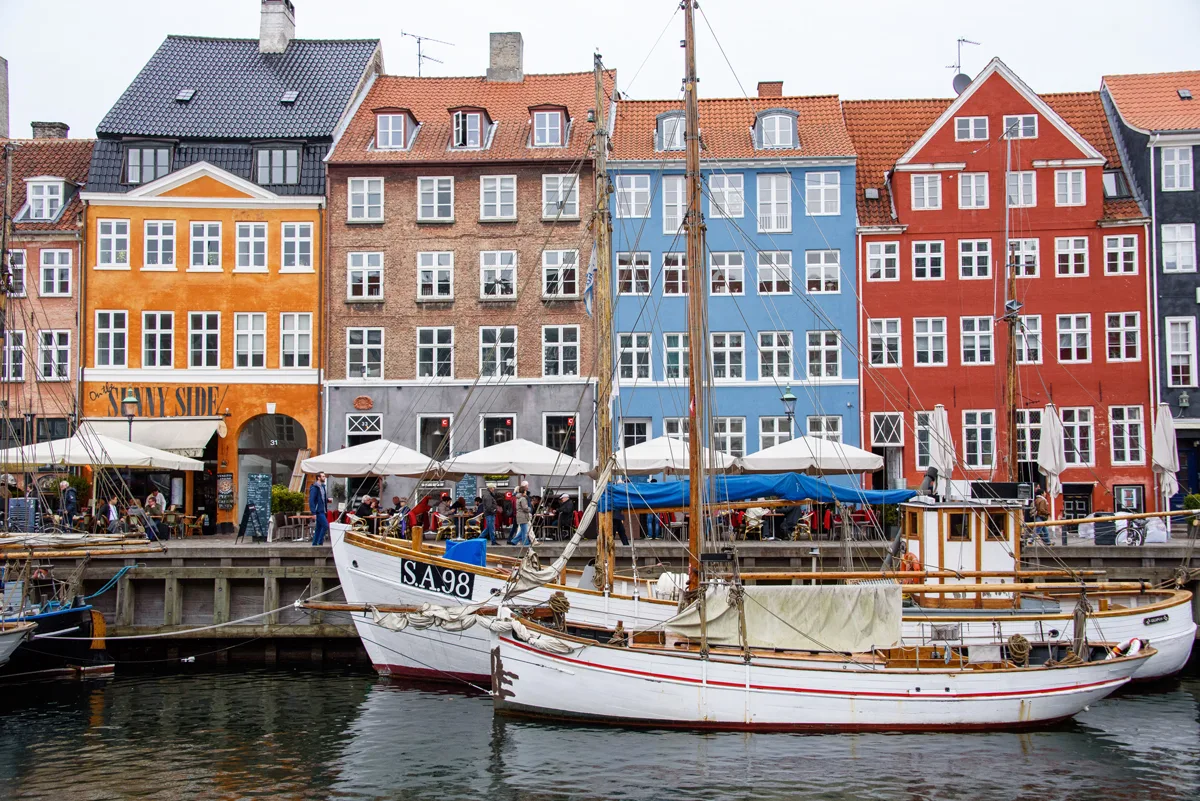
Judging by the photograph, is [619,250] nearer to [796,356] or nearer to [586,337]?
[586,337]

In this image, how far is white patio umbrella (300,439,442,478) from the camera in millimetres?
28812

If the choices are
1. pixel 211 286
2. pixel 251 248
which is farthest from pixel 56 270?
pixel 251 248

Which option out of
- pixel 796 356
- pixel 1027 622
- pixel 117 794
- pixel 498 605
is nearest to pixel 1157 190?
pixel 796 356

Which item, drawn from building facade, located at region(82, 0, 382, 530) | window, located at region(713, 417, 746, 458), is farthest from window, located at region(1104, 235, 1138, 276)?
building facade, located at region(82, 0, 382, 530)

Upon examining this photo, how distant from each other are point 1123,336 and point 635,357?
52.0 ft

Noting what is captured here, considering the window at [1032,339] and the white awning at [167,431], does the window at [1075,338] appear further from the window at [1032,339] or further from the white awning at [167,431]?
the white awning at [167,431]

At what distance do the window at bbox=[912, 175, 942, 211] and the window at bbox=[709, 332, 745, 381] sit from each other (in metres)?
7.39

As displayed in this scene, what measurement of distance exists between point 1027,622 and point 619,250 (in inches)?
846

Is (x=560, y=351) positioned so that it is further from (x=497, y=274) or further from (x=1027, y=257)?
(x=1027, y=257)

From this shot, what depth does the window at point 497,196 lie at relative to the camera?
3888cm

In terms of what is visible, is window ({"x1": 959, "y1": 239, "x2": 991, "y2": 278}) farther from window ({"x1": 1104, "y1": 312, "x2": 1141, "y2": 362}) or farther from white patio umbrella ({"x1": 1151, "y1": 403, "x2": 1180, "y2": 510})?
white patio umbrella ({"x1": 1151, "y1": 403, "x2": 1180, "y2": 510})

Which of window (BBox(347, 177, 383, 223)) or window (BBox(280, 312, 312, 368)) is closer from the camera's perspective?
window (BBox(280, 312, 312, 368))

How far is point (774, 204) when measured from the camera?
128ft

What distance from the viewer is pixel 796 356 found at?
38062 mm
